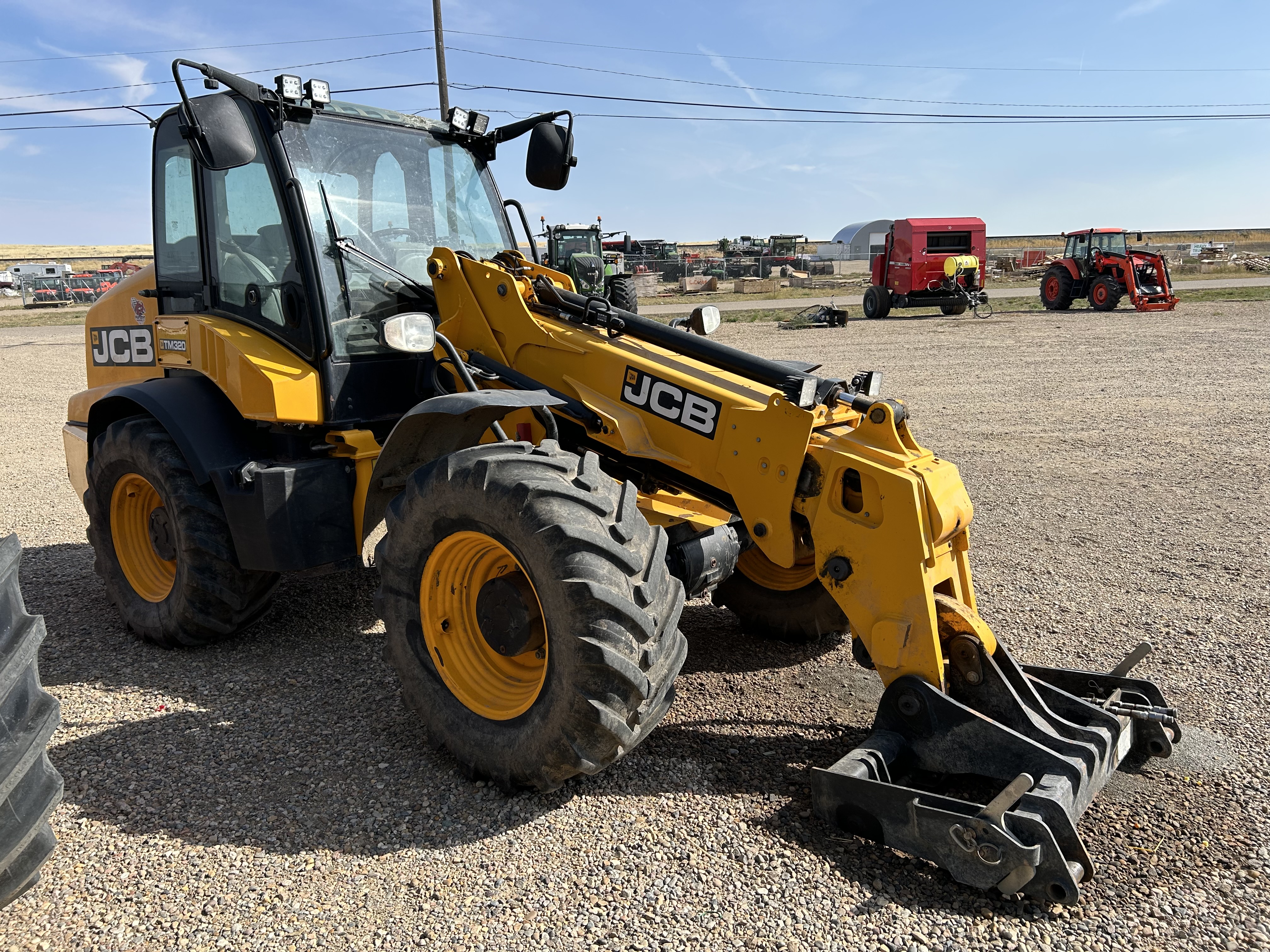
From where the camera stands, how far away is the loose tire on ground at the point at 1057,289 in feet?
82.2

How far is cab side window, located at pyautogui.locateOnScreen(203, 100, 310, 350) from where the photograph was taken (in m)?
4.52

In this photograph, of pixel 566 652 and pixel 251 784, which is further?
pixel 251 784

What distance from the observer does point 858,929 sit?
270 cm

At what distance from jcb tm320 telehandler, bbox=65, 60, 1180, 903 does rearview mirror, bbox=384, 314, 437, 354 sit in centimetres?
1

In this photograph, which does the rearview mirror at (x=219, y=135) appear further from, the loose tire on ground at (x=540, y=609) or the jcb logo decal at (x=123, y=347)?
the jcb logo decal at (x=123, y=347)

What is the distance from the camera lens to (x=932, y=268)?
1003 inches

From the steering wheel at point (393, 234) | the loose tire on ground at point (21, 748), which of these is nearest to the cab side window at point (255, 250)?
the steering wheel at point (393, 234)

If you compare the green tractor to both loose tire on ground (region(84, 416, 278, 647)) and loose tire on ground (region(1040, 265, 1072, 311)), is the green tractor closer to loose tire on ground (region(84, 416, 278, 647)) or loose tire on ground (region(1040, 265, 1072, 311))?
loose tire on ground (region(84, 416, 278, 647))

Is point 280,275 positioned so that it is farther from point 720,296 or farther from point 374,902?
point 720,296

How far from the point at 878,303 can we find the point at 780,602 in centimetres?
2253

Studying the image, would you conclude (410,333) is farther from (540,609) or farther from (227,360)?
(540,609)

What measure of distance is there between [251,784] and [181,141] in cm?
357

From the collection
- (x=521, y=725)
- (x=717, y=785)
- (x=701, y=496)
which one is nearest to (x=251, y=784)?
(x=521, y=725)

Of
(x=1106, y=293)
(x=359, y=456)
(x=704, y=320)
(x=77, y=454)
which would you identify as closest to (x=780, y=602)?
(x=704, y=320)
